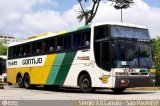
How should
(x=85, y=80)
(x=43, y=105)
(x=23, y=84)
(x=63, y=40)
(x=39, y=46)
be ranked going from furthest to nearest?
(x=23, y=84) → (x=39, y=46) → (x=63, y=40) → (x=85, y=80) → (x=43, y=105)

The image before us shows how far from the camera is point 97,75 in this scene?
19766mm

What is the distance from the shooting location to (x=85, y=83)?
20750mm

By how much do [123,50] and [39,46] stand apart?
7588 mm

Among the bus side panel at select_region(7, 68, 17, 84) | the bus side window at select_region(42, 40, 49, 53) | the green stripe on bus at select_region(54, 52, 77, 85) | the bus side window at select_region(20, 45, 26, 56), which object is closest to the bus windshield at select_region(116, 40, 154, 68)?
the green stripe on bus at select_region(54, 52, 77, 85)

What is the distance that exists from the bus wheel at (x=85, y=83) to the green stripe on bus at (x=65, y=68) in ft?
4.12

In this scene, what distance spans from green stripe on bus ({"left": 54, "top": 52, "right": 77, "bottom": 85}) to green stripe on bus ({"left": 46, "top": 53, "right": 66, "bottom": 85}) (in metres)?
0.25

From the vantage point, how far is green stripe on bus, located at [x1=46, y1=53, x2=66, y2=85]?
2279cm

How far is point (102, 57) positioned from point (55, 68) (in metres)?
4.67

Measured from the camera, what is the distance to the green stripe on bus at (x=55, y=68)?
22.8m

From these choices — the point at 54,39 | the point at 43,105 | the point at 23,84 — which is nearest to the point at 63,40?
the point at 54,39

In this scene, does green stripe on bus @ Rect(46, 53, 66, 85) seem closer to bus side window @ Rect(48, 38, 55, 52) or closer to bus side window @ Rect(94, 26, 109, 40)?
bus side window @ Rect(48, 38, 55, 52)

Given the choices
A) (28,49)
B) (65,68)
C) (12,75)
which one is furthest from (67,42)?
(12,75)

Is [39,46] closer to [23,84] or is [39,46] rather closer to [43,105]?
[23,84]

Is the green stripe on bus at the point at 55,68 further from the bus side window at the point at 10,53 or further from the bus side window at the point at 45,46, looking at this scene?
the bus side window at the point at 10,53
